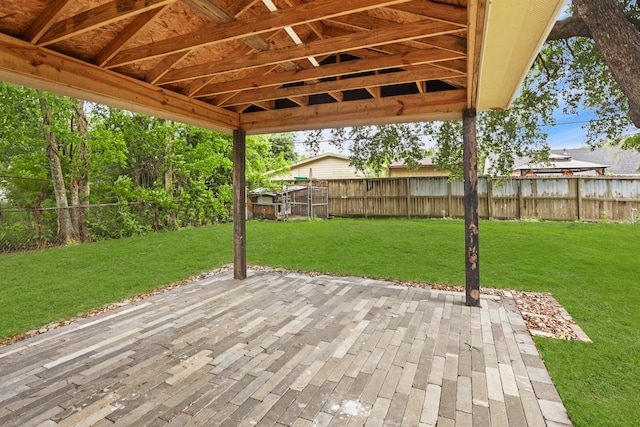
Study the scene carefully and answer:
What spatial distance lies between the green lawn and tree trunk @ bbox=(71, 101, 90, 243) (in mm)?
952

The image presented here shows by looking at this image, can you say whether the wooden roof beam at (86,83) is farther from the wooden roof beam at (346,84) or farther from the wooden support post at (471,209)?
the wooden support post at (471,209)

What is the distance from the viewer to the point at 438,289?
4172 mm

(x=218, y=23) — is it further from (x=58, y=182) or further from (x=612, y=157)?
(x=612, y=157)

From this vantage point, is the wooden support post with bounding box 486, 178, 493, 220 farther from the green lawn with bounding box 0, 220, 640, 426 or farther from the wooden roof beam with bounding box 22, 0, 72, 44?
the wooden roof beam with bounding box 22, 0, 72, 44

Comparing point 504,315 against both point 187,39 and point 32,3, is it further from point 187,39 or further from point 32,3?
point 32,3

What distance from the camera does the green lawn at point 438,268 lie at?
2234 millimetres

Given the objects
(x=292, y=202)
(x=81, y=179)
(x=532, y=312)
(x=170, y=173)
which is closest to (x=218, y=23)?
(x=532, y=312)

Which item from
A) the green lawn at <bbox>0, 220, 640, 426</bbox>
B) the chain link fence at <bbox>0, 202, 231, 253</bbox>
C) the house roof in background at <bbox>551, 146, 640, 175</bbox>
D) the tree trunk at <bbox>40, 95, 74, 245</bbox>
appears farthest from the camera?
the house roof in background at <bbox>551, 146, 640, 175</bbox>

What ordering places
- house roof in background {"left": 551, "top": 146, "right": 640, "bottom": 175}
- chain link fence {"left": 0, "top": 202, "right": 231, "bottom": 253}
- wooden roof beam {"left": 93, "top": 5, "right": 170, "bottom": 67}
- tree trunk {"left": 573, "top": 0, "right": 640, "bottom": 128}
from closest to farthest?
wooden roof beam {"left": 93, "top": 5, "right": 170, "bottom": 67} < tree trunk {"left": 573, "top": 0, "right": 640, "bottom": 128} < chain link fence {"left": 0, "top": 202, "right": 231, "bottom": 253} < house roof in background {"left": 551, "top": 146, "right": 640, "bottom": 175}

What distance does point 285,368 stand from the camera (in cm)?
226

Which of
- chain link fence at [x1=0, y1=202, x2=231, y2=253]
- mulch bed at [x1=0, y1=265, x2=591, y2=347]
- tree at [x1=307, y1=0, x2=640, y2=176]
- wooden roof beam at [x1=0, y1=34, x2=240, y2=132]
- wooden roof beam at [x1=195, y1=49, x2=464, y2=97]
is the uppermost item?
tree at [x1=307, y1=0, x2=640, y2=176]

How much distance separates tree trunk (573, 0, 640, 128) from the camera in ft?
9.63

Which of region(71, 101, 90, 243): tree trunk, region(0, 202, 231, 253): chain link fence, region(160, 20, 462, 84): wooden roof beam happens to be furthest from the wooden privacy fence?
region(160, 20, 462, 84): wooden roof beam

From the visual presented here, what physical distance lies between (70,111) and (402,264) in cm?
829
